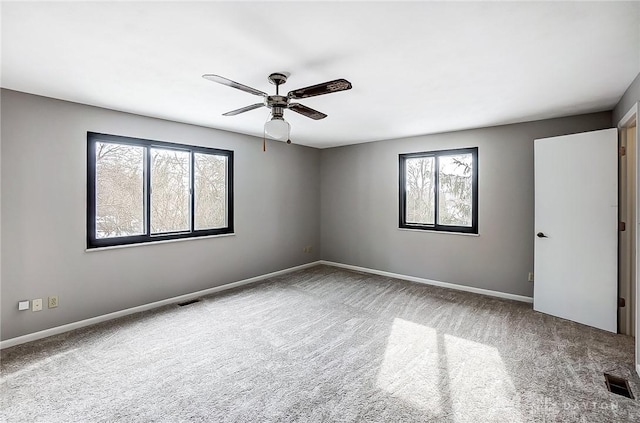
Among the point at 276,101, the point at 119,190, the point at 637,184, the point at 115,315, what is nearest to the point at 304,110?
the point at 276,101

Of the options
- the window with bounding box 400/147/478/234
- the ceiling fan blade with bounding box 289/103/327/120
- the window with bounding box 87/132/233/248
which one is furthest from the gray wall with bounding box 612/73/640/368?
the window with bounding box 87/132/233/248

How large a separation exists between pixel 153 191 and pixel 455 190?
4269 mm

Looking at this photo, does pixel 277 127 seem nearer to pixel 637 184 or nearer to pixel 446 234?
pixel 637 184

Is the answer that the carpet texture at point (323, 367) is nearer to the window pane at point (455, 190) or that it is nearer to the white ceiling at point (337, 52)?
the window pane at point (455, 190)

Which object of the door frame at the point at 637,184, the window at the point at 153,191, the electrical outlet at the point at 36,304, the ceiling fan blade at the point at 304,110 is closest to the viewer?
the door frame at the point at 637,184

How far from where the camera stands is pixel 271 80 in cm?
253

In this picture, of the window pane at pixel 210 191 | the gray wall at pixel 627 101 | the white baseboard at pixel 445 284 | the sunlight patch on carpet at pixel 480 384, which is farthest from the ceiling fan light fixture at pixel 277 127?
the white baseboard at pixel 445 284

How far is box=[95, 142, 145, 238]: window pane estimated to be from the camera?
138 inches

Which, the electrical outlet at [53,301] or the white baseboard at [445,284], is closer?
the electrical outlet at [53,301]

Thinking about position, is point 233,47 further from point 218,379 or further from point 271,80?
point 218,379

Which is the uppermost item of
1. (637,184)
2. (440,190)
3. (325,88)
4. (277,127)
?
(325,88)

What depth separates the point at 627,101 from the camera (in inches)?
113

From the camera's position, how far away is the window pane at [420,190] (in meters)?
4.97

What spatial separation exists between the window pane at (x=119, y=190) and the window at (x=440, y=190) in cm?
389
